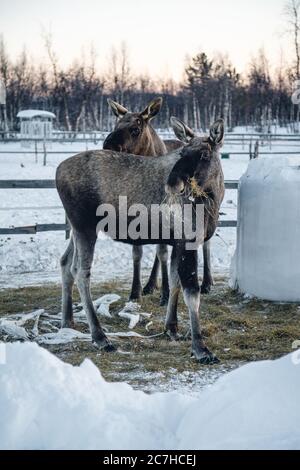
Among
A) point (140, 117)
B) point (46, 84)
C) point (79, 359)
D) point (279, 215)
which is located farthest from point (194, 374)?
point (46, 84)

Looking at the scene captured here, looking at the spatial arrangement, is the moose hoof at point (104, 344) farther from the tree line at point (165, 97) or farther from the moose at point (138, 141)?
the tree line at point (165, 97)

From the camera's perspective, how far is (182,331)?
6.02 metres

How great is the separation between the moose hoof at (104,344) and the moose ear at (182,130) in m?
2.04

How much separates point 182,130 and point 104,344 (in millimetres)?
2132

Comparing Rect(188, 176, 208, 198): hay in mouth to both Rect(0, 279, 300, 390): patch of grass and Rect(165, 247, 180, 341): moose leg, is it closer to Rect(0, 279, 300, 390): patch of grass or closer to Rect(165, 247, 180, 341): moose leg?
Rect(165, 247, 180, 341): moose leg

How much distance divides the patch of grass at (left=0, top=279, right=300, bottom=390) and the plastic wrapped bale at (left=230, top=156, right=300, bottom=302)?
0.22m

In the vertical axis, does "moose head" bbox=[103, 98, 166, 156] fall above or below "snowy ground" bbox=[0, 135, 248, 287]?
above

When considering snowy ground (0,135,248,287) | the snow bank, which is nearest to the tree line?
snowy ground (0,135,248,287)

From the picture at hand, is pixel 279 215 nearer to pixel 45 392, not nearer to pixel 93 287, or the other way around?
pixel 93 287

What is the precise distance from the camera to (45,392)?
2906 millimetres

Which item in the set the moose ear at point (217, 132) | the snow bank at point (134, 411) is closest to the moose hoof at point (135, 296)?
the moose ear at point (217, 132)

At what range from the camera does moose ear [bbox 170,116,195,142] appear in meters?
5.82
